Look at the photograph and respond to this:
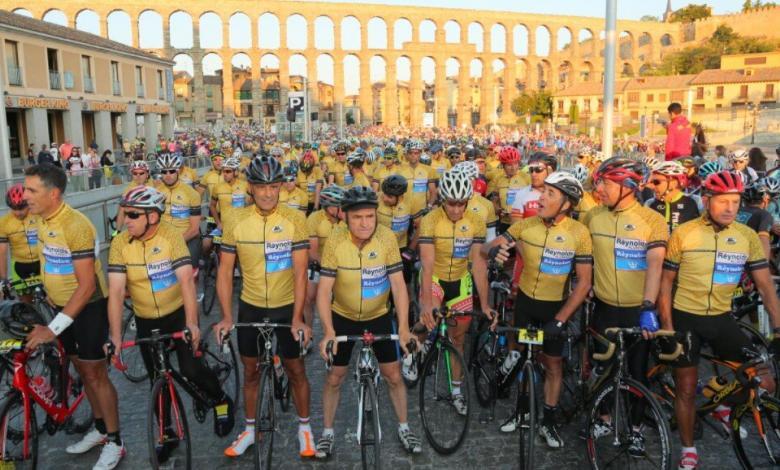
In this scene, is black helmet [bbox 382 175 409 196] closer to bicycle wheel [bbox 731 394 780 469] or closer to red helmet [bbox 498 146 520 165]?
red helmet [bbox 498 146 520 165]

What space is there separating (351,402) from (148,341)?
2.36 meters

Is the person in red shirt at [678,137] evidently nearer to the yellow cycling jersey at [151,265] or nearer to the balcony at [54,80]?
the yellow cycling jersey at [151,265]

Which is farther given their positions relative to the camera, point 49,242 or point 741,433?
point 49,242

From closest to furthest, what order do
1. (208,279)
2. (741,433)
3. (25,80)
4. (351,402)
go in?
(741,433), (351,402), (208,279), (25,80)

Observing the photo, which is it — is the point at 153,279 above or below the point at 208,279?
above

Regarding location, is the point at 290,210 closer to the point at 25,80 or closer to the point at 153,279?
the point at 153,279

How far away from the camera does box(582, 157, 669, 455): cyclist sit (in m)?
4.82

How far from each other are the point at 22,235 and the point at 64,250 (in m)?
2.29

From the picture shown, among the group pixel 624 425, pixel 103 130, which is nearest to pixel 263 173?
pixel 624 425

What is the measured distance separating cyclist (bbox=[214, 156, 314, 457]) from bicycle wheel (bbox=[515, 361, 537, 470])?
1.75m

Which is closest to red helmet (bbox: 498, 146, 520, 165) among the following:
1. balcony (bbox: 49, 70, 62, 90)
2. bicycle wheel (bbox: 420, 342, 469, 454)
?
bicycle wheel (bbox: 420, 342, 469, 454)

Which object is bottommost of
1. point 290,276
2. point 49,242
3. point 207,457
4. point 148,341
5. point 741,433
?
point 207,457

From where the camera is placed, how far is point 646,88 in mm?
82188

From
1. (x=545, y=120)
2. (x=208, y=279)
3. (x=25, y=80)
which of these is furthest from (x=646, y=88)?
(x=208, y=279)
